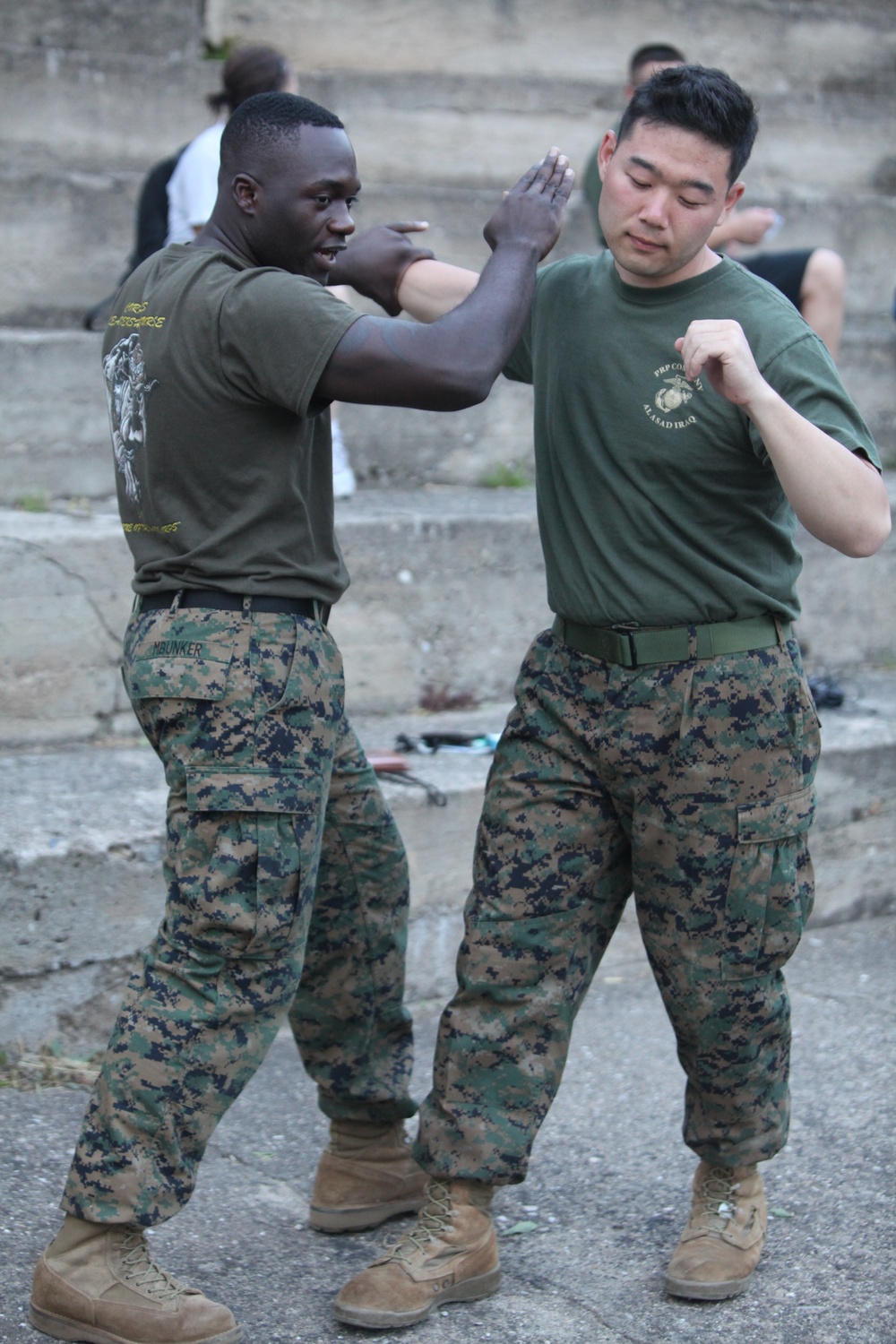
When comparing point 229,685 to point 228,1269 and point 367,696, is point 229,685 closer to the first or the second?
point 228,1269

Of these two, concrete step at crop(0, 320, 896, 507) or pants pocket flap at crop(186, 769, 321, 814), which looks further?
concrete step at crop(0, 320, 896, 507)

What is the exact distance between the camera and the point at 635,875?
2.72m

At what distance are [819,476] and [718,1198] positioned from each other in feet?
4.65

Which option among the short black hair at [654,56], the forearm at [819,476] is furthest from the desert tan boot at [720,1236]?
the short black hair at [654,56]

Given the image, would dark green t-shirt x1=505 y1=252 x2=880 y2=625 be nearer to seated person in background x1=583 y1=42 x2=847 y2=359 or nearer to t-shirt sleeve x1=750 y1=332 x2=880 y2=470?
t-shirt sleeve x1=750 y1=332 x2=880 y2=470

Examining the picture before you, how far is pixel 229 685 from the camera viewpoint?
245 cm

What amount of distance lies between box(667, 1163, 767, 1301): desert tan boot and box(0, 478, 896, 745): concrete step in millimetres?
2167

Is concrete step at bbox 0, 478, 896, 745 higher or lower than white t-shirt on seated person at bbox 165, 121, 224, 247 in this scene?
lower

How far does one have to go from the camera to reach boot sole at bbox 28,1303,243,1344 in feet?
8.00

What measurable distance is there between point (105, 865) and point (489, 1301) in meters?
1.40

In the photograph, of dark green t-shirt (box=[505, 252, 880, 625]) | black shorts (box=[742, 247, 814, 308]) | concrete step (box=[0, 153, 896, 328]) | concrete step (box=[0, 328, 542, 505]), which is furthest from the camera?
concrete step (box=[0, 153, 896, 328])

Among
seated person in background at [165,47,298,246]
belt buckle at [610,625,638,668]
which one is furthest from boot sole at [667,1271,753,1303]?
seated person in background at [165,47,298,246]

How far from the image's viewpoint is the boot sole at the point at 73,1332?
2.44m

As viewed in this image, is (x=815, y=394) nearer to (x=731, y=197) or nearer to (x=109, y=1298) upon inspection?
(x=731, y=197)
